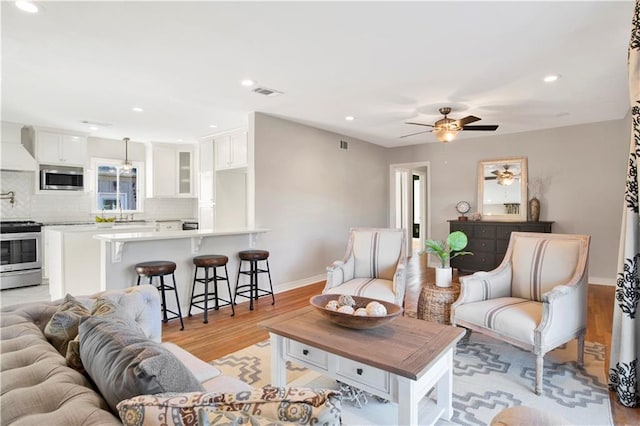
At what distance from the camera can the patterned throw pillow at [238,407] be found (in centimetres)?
73

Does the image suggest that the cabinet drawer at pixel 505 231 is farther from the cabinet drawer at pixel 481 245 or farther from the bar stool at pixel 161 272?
the bar stool at pixel 161 272

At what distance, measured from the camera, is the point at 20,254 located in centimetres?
523

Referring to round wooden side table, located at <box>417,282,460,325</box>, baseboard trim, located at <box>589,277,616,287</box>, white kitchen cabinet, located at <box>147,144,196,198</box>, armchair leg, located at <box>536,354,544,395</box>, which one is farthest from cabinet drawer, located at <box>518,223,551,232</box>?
white kitchen cabinet, located at <box>147,144,196,198</box>

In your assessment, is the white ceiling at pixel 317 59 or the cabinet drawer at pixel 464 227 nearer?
the white ceiling at pixel 317 59

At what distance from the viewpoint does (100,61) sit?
9.98 ft

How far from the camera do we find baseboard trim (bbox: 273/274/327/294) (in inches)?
198

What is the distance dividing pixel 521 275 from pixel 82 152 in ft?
23.4

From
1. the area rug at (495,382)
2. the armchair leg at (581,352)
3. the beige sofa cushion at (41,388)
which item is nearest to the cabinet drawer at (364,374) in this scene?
the area rug at (495,382)

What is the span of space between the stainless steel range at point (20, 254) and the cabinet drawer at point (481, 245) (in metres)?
7.32

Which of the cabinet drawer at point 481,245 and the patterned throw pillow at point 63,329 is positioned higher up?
the patterned throw pillow at point 63,329

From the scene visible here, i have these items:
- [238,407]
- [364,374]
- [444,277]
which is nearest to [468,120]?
[444,277]

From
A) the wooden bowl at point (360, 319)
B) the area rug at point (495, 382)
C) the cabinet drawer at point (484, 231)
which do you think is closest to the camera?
the wooden bowl at point (360, 319)

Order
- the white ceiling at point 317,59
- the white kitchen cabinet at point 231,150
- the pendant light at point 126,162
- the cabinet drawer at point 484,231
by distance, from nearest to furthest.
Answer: the white ceiling at point 317,59 < the white kitchen cabinet at point 231,150 < the cabinet drawer at point 484,231 < the pendant light at point 126,162

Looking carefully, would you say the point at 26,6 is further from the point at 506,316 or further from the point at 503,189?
the point at 503,189
